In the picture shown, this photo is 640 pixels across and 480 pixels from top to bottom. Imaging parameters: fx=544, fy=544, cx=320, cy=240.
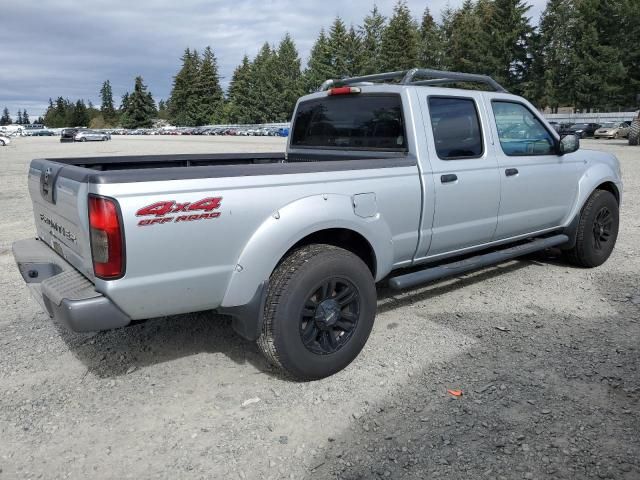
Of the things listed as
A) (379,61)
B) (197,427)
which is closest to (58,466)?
(197,427)

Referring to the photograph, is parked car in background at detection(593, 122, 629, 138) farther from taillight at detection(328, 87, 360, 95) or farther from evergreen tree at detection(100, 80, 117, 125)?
evergreen tree at detection(100, 80, 117, 125)

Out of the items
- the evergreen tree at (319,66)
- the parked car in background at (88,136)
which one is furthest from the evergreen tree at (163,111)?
the parked car in background at (88,136)

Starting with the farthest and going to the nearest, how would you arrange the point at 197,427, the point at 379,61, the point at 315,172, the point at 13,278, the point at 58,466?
the point at 379,61 < the point at 13,278 < the point at 315,172 < the point at 197,427 < the point at 58,466

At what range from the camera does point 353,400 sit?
10.7ft

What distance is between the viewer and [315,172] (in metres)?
3.31

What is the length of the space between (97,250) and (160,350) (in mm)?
1411

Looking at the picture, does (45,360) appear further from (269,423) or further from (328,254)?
(328,254)

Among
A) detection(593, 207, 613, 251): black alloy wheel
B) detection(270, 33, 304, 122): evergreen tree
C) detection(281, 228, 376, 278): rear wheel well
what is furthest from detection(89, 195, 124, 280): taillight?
detection(270, 33, 304, 122): evergreen tree

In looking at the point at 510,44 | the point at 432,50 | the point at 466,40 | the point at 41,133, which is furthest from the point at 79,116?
the point at 510,44

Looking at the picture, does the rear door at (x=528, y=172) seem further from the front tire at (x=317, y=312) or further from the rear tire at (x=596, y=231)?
the front tire at (x=317, y=312)

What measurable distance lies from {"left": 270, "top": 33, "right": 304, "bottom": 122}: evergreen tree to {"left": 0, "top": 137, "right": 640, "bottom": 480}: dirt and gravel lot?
8138 cm

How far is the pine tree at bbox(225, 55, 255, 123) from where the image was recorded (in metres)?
→ 89.8

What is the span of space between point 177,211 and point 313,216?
2.75ft

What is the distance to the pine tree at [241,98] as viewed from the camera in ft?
295
